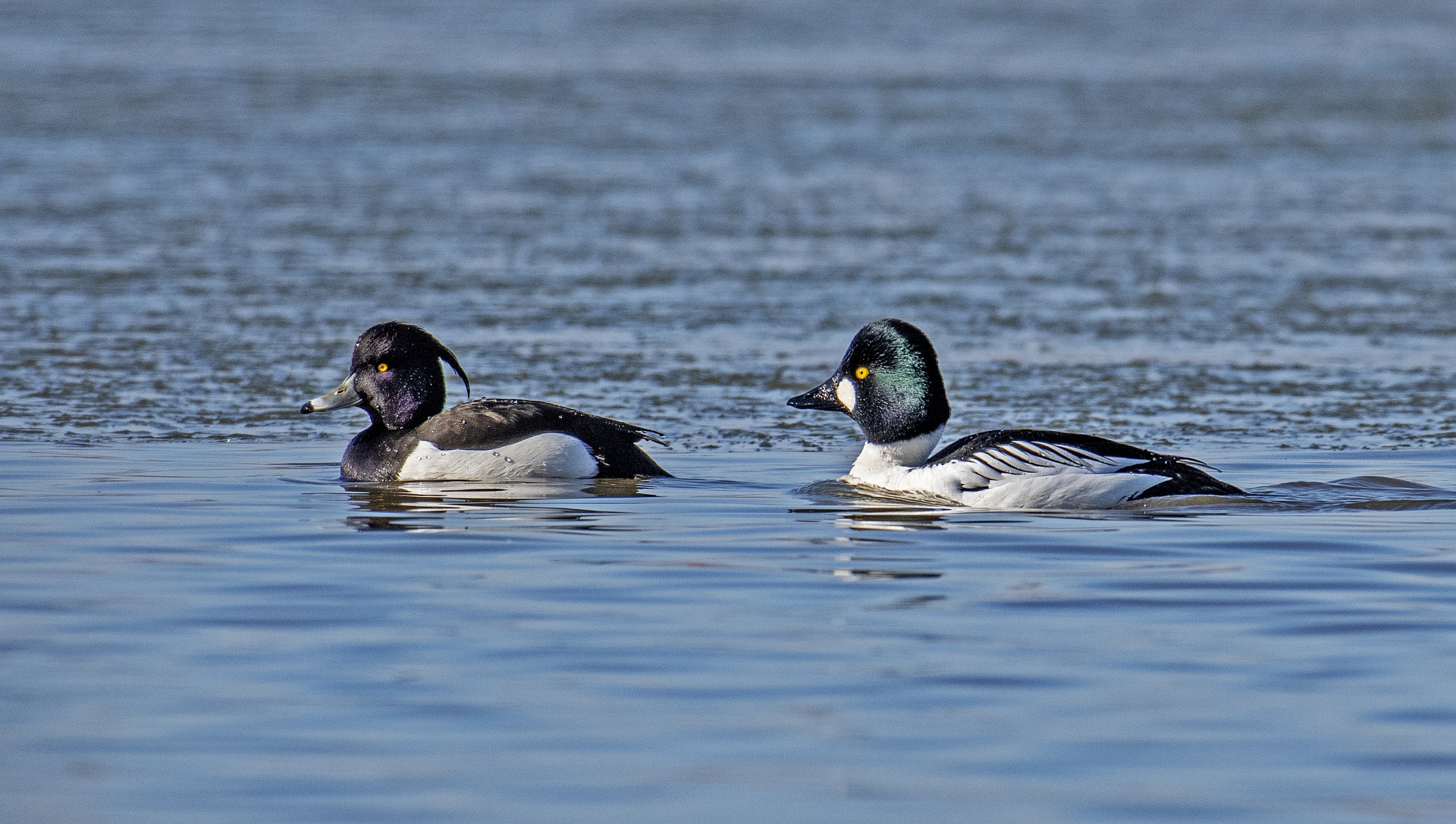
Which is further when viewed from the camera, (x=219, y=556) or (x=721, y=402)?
(x=721, y=402)

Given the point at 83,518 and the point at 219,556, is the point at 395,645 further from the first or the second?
the point at 83,518

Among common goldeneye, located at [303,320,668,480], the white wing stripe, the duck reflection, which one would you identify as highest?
the white wing stripe

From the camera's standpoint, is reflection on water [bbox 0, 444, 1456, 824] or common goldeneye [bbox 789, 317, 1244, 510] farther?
Result: common goldeneye [bbox 789, 317, 1244, 510]

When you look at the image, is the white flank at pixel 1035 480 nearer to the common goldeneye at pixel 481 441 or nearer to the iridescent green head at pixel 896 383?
the iridescent green head at pixel 896 383

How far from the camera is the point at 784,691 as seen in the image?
224 inches

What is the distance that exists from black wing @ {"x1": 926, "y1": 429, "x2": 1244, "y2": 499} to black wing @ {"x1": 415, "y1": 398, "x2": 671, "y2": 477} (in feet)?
5.10

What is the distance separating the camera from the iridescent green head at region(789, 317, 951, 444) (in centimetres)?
951

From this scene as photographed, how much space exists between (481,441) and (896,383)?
6.12 ft

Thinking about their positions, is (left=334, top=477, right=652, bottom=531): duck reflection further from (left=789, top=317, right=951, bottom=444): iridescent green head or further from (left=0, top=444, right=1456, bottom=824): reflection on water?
(left=789, top=317, right=951, bottom=444): iridescent green head

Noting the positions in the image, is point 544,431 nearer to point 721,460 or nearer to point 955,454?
point 721,460

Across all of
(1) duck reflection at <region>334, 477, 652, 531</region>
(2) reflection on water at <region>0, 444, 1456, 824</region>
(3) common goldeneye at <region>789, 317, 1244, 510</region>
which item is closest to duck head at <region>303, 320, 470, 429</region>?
(1) duck reflection at <region>334, 477, 652, 531</region>

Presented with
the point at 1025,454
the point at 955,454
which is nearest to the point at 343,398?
the point at 955,454

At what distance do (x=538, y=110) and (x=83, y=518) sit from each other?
17946 mm

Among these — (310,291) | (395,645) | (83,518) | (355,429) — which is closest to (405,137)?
(310,291)
